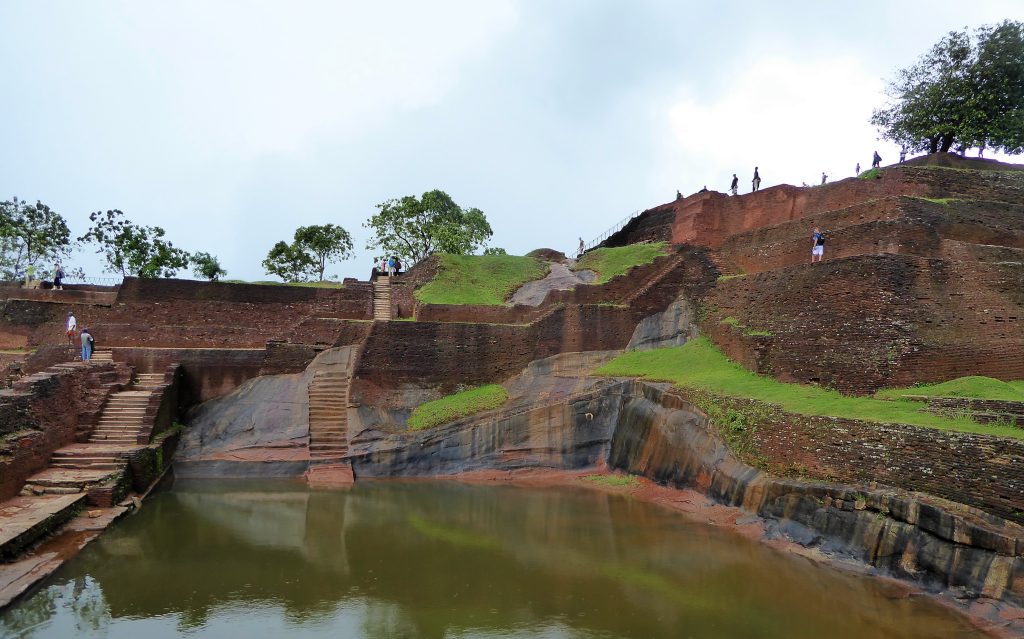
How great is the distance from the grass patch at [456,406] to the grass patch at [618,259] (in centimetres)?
464

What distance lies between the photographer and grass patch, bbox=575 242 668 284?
18.4m

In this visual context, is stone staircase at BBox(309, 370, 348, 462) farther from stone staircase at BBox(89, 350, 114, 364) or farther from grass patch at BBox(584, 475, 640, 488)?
grass patch at BBox(584, 475, 640, 488)

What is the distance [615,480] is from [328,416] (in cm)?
677

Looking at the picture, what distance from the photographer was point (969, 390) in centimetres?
966

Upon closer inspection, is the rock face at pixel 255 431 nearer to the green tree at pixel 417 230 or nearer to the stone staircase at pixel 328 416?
the stone staircase at pixel 328 416

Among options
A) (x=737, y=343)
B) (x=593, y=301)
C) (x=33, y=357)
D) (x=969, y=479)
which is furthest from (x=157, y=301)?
(x=969, y=479)

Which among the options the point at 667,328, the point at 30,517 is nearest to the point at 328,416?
the point at 30,517

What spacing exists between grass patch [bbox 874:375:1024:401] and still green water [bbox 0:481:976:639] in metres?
3.58

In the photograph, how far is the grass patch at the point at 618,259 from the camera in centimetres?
1838

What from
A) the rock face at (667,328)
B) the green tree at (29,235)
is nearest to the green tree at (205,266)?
the green tree at (29,235)

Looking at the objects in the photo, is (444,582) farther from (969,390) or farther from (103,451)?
(969,390)

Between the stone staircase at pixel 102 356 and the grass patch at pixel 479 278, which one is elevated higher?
the grass patch at pixel 479 278

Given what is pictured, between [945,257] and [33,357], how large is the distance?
2023cm

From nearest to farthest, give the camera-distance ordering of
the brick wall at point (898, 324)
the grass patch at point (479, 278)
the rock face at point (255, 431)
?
the brick wall at point (898, 324)
the rock face at point (255, 431)
the grass patch at point (479, 278)
